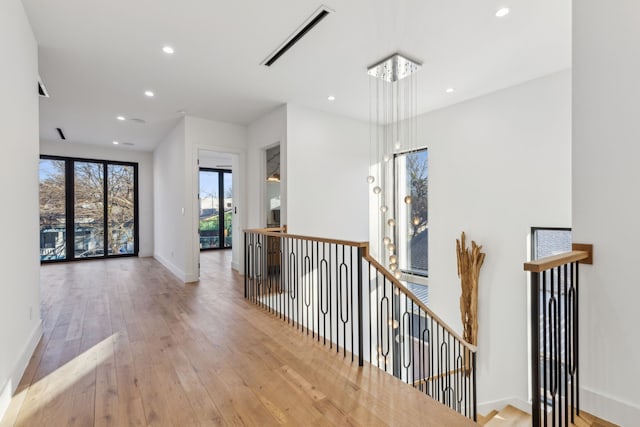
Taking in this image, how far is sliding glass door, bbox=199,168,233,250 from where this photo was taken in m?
9.92

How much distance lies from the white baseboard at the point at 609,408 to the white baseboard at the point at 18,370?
12.0 feet

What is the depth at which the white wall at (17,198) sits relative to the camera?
78.0 inches

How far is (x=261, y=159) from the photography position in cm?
557

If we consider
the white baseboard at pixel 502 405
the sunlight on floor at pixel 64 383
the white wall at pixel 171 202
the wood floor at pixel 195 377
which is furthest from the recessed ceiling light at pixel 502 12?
the white wall at pixel 171 202

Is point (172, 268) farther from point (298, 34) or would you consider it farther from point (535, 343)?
point (535, 343)

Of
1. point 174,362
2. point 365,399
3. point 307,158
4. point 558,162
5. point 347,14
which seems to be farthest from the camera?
point 307,158

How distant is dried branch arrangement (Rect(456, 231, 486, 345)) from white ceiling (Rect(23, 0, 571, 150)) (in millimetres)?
2466

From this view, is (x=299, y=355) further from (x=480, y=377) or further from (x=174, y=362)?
(x=480, y=377)

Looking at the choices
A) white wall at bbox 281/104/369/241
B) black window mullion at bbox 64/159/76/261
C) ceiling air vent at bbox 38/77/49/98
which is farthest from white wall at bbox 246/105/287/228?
black window mullion at bbox 64/159/76/261

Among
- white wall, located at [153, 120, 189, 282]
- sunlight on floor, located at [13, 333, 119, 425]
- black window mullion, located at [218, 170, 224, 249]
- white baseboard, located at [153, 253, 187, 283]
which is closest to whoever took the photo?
sunlight on floor, located at [13, 333, 119, 425]

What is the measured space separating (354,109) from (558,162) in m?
3.01

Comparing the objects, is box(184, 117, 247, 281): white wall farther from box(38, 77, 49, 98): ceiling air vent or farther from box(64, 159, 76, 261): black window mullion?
box(64, 159, 76, 261): black window mullion

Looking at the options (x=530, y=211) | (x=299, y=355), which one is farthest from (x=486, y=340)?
(x=299, y=355)

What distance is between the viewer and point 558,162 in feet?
12.6
